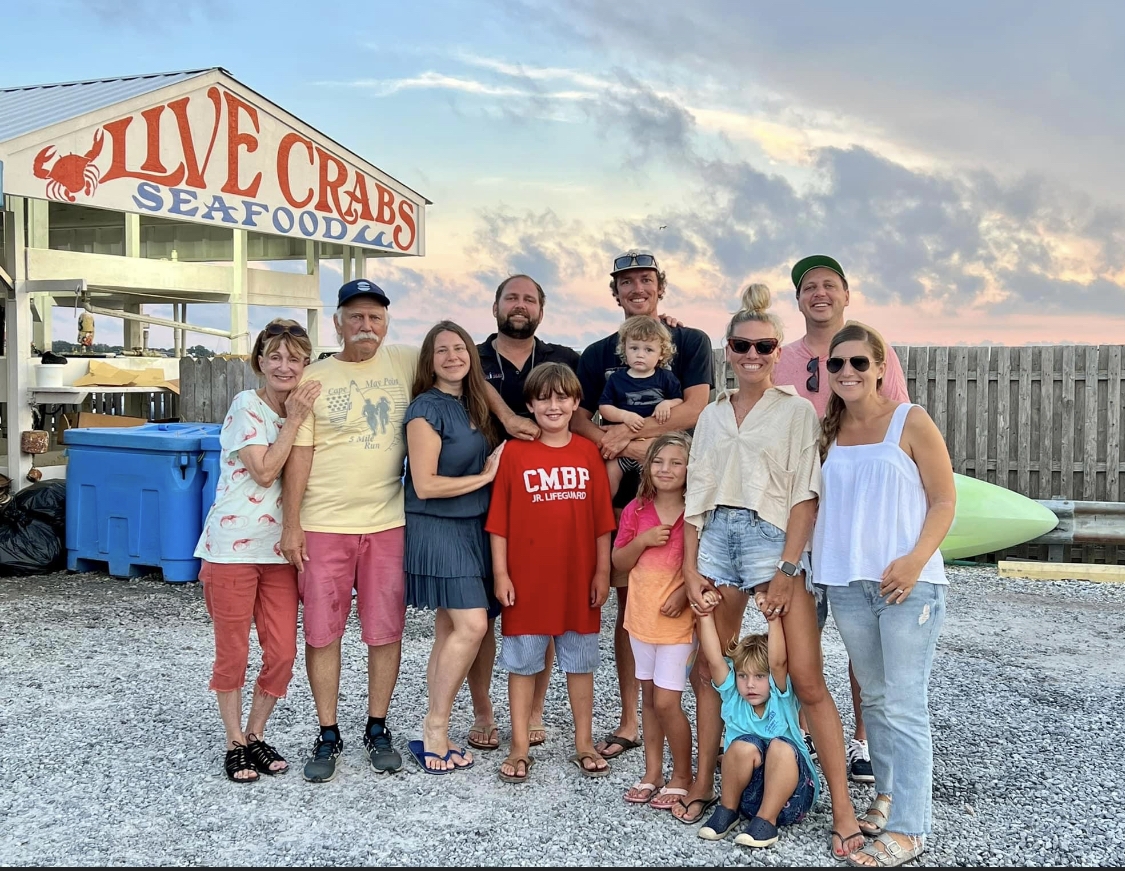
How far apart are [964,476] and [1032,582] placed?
6.05ft

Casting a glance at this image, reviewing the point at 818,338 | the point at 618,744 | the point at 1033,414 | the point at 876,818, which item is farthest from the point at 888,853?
the point at 1033,414

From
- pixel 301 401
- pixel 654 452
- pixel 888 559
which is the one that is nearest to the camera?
pixel 888 559

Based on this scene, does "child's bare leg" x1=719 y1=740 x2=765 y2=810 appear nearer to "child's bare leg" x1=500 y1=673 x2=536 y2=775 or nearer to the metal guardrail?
"child's bare leg" x1=500 y1=673 x2=536 y2=775

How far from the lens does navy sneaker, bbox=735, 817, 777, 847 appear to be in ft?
11.6

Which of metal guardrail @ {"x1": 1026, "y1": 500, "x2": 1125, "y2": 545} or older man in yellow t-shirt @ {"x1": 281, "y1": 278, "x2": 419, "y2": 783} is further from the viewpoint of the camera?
metal guardrail @ {"x1": 1026, "y1": 500, "x2": 1125, "y2": 545}

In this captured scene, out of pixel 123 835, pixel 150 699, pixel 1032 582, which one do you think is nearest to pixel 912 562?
pixel 123 835

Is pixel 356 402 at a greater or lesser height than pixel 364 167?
lesser

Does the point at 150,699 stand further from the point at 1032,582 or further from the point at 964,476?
the point at 964,476

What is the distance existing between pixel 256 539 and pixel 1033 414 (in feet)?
31.6

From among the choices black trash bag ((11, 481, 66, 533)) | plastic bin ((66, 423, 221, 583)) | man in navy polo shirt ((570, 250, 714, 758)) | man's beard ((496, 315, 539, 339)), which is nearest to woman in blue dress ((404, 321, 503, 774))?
man's beard ((496, 315, 539, 339))

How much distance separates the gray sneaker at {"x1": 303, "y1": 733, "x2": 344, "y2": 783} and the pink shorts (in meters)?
0.46

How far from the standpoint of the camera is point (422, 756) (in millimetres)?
4277

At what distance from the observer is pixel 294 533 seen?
4.05 meters

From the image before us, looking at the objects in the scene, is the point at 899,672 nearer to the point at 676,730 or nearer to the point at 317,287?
the point at 676,730
